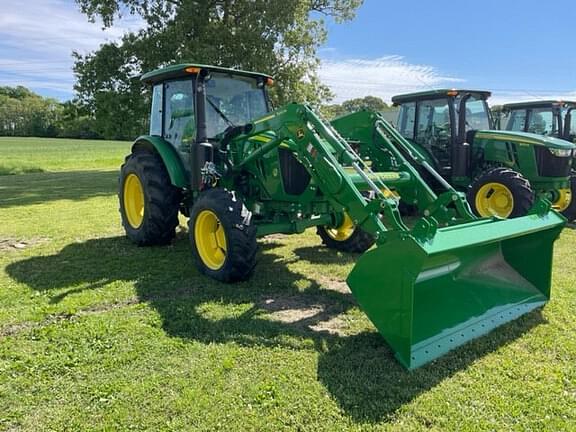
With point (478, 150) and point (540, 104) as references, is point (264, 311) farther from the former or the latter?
point (540, 104)

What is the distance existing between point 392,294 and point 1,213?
369 inches

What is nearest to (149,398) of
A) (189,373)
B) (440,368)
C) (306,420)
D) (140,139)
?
(189,373)

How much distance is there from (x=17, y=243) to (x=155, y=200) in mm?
2530

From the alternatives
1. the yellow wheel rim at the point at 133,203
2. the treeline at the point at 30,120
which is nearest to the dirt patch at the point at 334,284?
the yellow wheel rim at the point at 133,203

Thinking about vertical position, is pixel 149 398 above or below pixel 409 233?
below

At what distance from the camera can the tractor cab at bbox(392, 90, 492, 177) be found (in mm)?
8664

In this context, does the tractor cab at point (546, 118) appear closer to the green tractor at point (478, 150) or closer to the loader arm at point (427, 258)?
the green tractor at point (478, 150)

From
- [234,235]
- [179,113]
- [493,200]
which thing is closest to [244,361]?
[234,235]

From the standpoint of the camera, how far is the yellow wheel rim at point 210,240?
5.32 metres

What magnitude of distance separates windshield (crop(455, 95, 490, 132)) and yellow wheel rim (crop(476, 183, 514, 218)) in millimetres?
1430

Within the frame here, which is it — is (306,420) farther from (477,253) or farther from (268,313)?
(477,253)

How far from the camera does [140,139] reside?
684 centimetres

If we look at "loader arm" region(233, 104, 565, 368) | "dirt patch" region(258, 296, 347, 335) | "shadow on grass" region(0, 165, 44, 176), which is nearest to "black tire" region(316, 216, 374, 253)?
"loader arm" region(233, 104, 565, 368)

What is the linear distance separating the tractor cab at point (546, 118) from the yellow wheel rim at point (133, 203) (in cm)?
861
